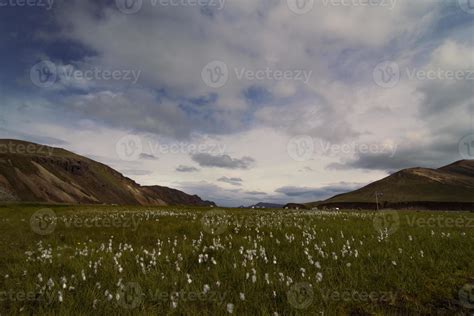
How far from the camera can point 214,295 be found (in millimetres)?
5590

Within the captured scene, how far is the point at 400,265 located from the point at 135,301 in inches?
234

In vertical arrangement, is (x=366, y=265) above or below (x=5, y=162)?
below

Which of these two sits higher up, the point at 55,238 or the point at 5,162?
the point at 5,162

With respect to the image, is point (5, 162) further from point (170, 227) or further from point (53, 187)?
point (170, 227)

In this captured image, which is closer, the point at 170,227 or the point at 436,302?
the point at 436,302

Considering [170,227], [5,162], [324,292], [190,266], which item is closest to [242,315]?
[324,292]

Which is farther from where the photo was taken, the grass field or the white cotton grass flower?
the white cotton grass flower

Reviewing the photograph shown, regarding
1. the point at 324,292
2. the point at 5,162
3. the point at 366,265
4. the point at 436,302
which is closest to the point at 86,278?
the point at 324,292

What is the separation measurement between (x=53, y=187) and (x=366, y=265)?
227m

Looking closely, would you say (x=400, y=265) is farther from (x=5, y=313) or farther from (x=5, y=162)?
(x=5, y=162)

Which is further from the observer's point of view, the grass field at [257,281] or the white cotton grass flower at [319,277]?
the white cotton grass flower at [319,277]

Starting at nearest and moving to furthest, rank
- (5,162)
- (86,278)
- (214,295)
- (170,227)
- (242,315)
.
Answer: (242,315) < (214,295) < (86,278) < (170,227) < (5,162)

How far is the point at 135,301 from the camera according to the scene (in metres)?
5.38

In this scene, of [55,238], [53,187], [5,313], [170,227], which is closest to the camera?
[5,313]
